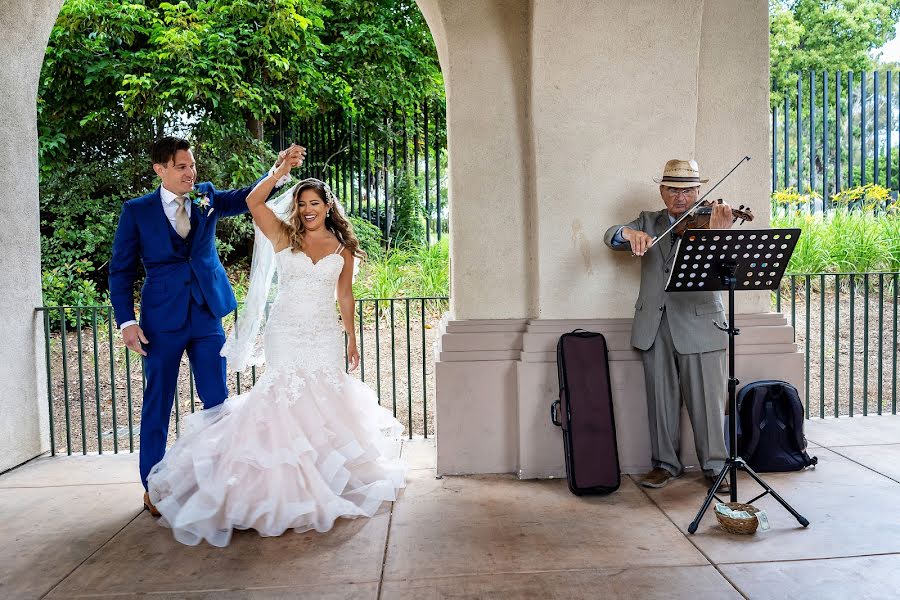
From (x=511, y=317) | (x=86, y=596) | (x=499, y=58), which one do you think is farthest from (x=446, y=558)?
(x=499, y=58)

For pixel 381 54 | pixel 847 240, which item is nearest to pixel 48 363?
pixel 381 54

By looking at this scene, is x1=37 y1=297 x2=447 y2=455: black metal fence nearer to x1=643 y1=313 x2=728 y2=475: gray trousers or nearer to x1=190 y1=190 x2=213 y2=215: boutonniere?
x1=643 y1=313 x2=728 y2=475: gray trousers

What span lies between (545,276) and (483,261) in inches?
17.2

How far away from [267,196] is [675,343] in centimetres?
261

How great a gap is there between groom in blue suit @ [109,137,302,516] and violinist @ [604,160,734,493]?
2507 mm

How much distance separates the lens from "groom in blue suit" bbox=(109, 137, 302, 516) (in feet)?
14.2

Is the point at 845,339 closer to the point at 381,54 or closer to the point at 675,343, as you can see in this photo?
the point at 675,343

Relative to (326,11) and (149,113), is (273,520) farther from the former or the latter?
(326,11)

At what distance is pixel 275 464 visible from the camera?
Result: 4098mm

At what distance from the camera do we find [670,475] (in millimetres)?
4840

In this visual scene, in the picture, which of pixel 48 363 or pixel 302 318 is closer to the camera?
pixel 302 318

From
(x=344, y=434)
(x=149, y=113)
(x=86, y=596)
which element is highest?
(x=149, y=113)

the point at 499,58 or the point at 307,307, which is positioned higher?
the point at 499,58

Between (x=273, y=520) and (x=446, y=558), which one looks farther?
(x=273, y=520)
